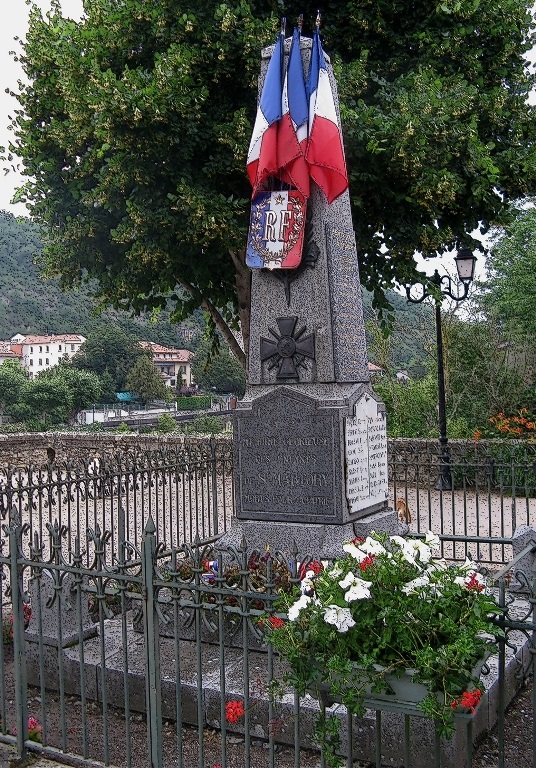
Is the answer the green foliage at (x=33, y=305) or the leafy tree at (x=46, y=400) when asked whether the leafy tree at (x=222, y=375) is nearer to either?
the green foliage at (x=33, y=305)

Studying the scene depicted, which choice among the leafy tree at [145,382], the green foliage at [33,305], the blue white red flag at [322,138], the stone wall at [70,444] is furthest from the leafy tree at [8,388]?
the blue white red flag at [322,138]

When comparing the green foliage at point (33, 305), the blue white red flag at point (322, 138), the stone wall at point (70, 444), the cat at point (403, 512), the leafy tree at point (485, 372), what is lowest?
the cat at point (403, 512)

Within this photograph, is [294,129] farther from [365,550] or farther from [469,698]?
[469,698]

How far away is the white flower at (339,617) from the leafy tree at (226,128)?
776cm

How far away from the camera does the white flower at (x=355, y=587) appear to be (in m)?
2.80

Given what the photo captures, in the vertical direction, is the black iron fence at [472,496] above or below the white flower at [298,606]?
below

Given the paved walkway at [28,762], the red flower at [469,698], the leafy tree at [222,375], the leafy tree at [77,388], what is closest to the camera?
the red flower at [469,698]

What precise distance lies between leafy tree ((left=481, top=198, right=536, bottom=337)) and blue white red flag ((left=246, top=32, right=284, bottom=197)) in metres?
11.8

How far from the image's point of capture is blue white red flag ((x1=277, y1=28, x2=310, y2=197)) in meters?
6.24

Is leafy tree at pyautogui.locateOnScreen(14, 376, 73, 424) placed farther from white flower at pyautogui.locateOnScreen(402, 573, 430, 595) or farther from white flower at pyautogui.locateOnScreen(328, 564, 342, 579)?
white flower at pyautogui.locateOnScreen(402, 573, 430, 595)

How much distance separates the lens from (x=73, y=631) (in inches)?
215

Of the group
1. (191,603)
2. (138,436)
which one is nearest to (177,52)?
(191,603)

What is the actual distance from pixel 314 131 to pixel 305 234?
2.80 feet

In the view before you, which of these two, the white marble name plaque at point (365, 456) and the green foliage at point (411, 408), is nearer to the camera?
the white marble name plaque at point (365, 456)
